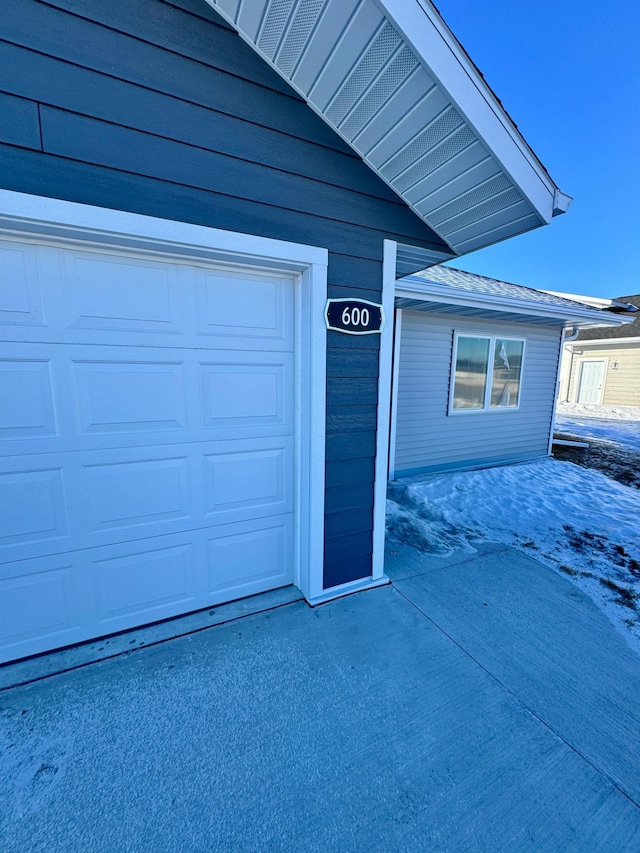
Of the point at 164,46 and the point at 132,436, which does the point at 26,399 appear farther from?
the point at 164,46

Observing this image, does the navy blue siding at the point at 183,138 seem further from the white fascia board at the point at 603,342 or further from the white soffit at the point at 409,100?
the white fascia board at the point at 603,342

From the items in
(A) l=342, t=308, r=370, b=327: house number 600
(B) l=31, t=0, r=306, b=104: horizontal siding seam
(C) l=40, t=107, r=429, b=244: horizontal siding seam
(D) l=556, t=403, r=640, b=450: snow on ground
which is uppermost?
(B) l=31, t=0, r=306, b=104: horizontal siding seam

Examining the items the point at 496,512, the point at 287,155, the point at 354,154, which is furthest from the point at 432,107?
the point at 496,512

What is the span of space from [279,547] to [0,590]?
4.78ft

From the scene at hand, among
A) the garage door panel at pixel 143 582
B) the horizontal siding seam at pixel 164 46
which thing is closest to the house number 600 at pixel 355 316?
the horizontal siding seam at pixel 164 46

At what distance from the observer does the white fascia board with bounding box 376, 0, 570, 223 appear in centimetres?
137

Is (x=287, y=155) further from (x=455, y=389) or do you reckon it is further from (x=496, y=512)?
(x=455, y=389)

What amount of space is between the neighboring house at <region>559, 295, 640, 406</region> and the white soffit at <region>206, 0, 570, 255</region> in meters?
13.0

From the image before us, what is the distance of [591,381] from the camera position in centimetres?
1377

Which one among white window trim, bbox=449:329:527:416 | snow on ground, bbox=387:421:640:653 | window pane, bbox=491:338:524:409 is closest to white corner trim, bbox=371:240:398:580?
snow on ground, bbox=387:421:640:653

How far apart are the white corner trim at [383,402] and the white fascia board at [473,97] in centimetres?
69

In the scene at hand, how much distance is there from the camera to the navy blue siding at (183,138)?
4.59ft

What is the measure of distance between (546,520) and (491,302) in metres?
2.75

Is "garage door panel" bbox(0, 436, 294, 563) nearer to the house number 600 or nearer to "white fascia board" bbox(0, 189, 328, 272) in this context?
the house number 600
